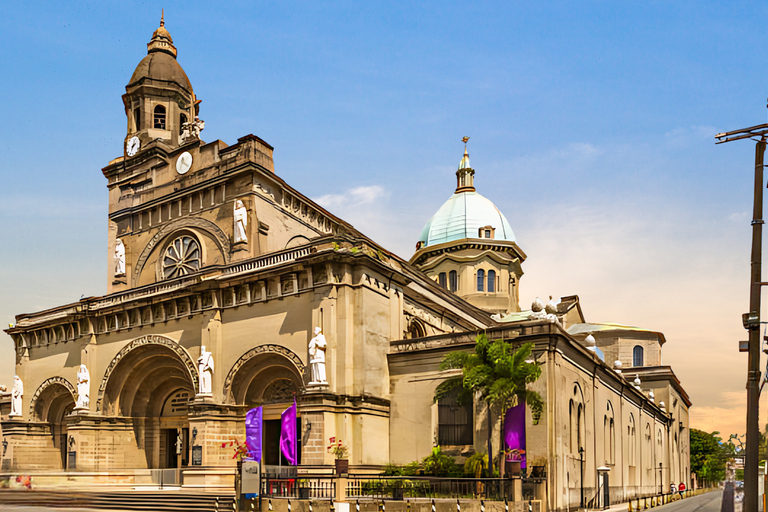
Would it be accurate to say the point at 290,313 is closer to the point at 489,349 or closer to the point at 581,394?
the point at 489,349

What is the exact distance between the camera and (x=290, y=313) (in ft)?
122

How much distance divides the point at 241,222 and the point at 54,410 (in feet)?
66.1

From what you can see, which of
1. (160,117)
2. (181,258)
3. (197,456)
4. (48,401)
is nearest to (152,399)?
(181,258)

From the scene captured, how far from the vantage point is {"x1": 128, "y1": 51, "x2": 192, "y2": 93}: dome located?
5075cm

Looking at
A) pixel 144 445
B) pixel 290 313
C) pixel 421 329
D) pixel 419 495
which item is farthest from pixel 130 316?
pixel 419 495

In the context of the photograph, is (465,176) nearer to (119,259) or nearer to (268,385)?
(119,259)

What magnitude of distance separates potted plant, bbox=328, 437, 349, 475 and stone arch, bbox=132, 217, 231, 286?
13.1 m

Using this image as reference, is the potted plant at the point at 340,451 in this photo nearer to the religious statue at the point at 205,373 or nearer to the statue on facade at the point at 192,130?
the religious statue at the point at 205,373

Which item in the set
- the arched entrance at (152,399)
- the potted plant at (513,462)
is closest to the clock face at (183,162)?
the arched entrance at (152,399)

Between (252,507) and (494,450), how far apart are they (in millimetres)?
10645

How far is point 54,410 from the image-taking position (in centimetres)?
5022

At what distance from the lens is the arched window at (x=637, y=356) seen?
69438 mm

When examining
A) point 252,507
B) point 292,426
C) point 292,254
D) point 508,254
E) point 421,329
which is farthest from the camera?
point 508,254

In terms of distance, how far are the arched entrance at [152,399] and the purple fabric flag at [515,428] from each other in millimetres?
19378
